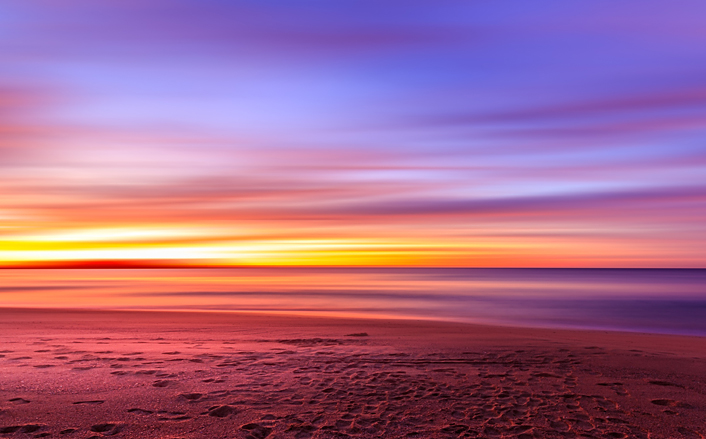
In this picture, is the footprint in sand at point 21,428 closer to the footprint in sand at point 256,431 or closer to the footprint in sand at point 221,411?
the footprint in sand at point 221,411

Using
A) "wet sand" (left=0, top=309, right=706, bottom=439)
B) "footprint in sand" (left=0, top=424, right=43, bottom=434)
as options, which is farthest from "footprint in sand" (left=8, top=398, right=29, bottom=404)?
"footprint in sand" (left=0, top=424, right=43, bottom=434)

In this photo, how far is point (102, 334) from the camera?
15844 millimetres

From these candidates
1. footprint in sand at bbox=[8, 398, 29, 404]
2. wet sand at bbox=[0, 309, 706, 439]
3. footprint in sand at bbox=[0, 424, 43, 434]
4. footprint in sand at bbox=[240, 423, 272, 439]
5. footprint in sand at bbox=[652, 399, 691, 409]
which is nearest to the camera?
footprint in sand at bbox=[0, 424, 43, 434]

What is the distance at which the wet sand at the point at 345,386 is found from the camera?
6996mm

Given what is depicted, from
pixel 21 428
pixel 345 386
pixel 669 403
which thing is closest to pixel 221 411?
pixel 345 386

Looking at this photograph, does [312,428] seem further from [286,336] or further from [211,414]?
[286,336]

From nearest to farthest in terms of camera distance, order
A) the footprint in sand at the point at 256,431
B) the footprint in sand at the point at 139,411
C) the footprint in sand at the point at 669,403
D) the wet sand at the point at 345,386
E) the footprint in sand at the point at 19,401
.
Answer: the footprint in sand at the point at 256,431 < the wet sand at the point at 345,386 < the footprint in sand at the point at 139,411 < the footprint in sand at the point at 19,401 < the footprint in sand at the point at 669,403

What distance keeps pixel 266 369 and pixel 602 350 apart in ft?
29.4

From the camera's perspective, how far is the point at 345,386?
30.0ft

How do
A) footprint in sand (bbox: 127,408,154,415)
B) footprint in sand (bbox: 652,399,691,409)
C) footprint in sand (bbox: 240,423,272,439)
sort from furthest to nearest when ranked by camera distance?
1. footprint in sand (bbox: 652,399,691,409)
2. footprint in sand (bbox: 127,408,154,415)
3. footprint in sand (bbox: 240,423,272,439)

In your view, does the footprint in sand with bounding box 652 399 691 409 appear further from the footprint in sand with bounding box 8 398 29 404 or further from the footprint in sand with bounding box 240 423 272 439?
the footprint in sand with bounding box 8 398 29 404

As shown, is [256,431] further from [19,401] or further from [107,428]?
[19,401]

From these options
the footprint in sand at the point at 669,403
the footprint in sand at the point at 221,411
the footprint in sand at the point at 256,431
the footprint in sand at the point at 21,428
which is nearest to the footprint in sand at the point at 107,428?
the footprint in sand at the point at 21,428

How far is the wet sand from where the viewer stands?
6996 millimetres
